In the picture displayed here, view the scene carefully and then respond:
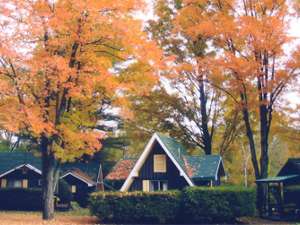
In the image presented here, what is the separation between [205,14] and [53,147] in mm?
14033

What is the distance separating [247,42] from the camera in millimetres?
28016

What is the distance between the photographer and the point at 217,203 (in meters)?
26.2

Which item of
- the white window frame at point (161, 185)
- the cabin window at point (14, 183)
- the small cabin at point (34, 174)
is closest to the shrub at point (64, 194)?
the small cabin at point (34, 174)

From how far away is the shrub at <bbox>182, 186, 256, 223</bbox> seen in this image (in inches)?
1029

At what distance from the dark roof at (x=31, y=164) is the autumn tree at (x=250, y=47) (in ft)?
63.5

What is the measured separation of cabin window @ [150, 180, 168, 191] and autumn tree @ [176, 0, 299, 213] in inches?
260

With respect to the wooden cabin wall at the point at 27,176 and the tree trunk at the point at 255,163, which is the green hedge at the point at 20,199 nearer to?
the wooden cabin wall at the point at 27,176

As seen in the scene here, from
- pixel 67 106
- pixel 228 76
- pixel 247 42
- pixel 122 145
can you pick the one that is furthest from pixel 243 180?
pixel 67 106

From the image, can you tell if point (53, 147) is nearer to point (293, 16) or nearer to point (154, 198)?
point (154, 198)

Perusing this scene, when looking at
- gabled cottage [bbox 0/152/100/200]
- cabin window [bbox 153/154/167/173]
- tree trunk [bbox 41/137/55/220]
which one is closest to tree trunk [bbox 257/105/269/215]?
cabin window [bbox 153/154/167/173]

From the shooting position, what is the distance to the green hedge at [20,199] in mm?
36656

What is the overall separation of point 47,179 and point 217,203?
10.3m

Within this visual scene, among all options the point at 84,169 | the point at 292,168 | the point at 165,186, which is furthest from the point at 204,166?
the point at 84,169

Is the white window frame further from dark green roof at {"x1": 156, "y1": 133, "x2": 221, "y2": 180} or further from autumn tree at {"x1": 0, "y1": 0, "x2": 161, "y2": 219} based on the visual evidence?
autumn tree at {"x1": 0, "y1": 0, "x2": 161, "y2": 219}
